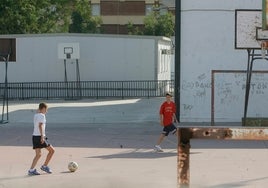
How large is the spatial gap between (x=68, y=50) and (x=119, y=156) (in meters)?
18.3

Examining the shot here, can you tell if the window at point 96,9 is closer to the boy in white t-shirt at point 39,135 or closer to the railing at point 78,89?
the railing at point 78,89

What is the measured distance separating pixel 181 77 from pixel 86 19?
36874 mm

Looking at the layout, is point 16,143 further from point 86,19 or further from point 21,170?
point 86,19

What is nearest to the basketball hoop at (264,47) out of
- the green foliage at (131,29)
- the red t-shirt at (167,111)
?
the red t-shirt at (167,111)

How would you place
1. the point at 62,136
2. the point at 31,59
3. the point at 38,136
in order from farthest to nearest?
the point at 31,59, the point at 62,136, the point at 38,136

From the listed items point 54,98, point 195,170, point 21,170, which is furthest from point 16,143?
point 54,98

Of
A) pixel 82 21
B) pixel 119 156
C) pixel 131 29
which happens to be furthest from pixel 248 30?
pixel 131 29

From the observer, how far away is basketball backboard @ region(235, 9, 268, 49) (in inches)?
788

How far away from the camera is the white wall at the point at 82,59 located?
33.6 m

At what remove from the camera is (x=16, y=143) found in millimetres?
17078

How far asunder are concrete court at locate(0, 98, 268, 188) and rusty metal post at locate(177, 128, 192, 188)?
4.46 meters

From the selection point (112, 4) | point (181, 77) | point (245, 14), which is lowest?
point (181, 77)

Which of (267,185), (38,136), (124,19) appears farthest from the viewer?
(124,19)

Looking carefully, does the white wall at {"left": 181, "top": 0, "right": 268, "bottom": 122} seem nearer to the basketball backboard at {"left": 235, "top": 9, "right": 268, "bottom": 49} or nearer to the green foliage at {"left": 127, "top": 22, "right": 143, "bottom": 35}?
the basketball backboard at {"left": 235, "top": 9, "right": 268, "bottom": 49}
